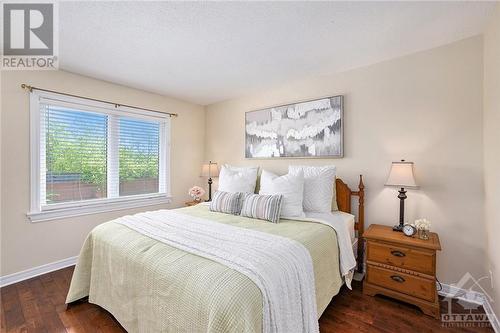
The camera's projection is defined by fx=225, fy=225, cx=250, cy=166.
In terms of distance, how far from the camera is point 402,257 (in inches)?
77.9

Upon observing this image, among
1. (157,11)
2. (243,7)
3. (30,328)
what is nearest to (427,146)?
(243,7)

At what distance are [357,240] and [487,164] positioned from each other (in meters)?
1.33

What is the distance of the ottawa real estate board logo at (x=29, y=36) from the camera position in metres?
1.68

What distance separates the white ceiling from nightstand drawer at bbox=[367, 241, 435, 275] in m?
1.87

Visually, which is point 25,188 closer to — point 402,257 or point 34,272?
point 34,272

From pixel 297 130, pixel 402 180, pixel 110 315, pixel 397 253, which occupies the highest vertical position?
pixel 297 130

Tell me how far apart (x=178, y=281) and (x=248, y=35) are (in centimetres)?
196

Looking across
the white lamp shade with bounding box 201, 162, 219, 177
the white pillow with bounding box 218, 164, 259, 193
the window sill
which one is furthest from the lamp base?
the window sill

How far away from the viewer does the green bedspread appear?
1080 mm

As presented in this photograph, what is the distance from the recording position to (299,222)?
217 cm

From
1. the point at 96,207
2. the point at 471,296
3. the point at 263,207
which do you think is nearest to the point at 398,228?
the point at 471,296

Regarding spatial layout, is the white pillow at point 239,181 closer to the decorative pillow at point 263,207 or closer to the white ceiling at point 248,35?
the decorative pillow at point 263,207

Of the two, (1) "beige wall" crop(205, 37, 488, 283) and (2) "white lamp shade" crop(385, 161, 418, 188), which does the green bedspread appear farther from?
(1) "beige wall" crop(205, 37, 488, 283)

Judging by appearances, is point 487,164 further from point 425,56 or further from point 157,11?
point 157,11
